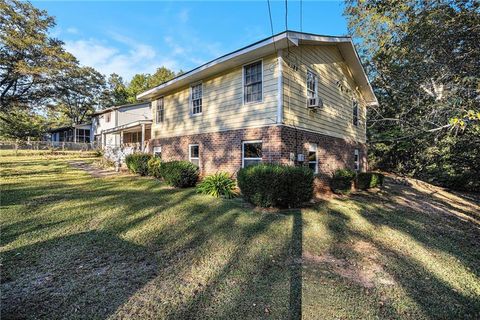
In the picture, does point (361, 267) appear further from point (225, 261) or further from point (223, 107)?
point (223, 107)

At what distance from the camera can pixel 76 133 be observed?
3622 cm

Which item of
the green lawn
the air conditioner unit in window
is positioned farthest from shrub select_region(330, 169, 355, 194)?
the air conditioner unit in window

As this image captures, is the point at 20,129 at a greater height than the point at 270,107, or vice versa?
the point at 20,129

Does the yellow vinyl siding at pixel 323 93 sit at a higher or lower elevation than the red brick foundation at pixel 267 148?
higher

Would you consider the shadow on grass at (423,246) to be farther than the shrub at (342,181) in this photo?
No

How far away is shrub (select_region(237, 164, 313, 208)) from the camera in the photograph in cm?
708

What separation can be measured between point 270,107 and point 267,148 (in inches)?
56.5

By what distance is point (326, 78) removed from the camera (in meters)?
11.2

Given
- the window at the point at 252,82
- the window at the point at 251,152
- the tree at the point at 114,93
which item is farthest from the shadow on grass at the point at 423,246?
the tree at the point at 114,93

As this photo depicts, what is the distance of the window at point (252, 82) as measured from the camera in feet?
30.5

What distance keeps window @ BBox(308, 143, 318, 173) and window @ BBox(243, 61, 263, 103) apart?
9.74 feet

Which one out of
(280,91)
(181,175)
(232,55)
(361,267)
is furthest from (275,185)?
(232,55)

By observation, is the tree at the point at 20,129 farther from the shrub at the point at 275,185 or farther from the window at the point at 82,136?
the shrub at the point at 275,185

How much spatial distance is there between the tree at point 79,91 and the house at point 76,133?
2577 millimetres
